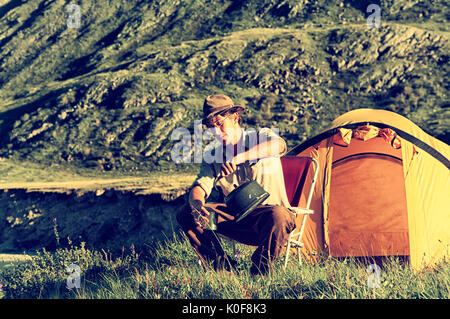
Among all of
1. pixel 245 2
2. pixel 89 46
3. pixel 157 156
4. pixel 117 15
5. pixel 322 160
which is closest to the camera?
pixel 322 160

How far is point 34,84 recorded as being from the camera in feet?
106

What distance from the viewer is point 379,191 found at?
717cm

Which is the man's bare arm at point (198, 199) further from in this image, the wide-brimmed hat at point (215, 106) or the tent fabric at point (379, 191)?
the tent fabric at point (379, 191)

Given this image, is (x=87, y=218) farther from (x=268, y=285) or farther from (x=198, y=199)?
(x=268, y=285)

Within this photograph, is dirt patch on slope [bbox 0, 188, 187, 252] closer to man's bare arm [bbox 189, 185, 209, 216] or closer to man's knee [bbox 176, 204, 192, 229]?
man's knee [bbox 176, 204, 192, 229]

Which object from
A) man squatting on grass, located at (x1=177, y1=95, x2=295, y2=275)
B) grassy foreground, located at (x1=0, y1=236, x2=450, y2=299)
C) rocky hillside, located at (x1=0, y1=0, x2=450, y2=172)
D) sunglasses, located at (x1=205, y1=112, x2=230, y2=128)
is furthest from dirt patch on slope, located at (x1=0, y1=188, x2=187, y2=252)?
rocky hillside, located at (x1=0, y1=0, x2=450, y2=172)

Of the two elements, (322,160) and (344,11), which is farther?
(344,11)

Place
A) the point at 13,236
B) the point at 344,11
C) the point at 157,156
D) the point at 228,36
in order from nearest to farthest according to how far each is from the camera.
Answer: the point at 13,236, the point at 157,156, the point at 228,36, the point at 344,11

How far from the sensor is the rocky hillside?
68.6 feet

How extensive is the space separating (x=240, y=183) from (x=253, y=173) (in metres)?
0.18

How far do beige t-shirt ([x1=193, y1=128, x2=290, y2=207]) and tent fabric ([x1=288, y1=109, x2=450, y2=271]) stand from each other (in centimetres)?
140

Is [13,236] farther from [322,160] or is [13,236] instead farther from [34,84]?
[34,84]
